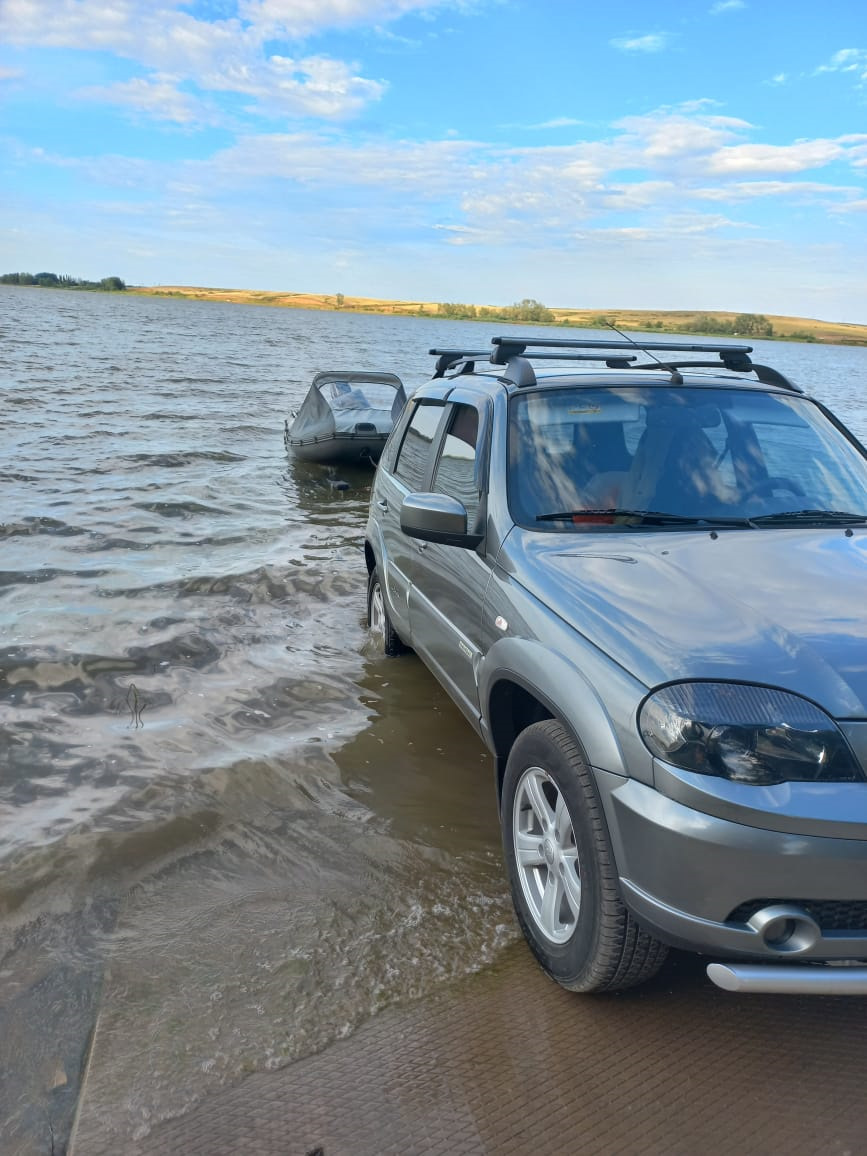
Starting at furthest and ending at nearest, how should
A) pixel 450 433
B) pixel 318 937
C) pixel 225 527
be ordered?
pixel 225 527
pixel 450 433
pixel 318 937

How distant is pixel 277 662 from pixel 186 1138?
3807 millimetres

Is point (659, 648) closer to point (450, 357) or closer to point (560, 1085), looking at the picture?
point (560, 1085)

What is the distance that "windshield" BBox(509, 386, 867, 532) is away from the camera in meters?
3.43

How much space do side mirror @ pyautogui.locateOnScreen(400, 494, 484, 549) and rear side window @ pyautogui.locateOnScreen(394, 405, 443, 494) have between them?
1.07 m

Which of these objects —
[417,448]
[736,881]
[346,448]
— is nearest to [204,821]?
[417,448]

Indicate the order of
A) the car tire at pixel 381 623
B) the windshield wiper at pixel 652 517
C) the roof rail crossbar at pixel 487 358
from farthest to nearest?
1. the car tire at pixel 381 623
2. the roof rail crossbar at pixel 487 358
3. the windshield wiper at pixel 652 517

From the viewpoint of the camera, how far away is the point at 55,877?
3.53 meters

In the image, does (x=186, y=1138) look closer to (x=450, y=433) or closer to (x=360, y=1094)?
(x=360, y=1094)

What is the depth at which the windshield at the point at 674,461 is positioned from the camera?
11.2ft

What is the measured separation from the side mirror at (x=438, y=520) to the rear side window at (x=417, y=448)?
1066mm

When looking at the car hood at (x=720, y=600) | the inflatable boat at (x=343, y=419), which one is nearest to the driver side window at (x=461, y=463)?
the car hood at (x=720, y=600)

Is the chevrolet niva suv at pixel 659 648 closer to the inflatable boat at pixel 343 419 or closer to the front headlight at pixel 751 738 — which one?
the front headlight at pixel 751 738

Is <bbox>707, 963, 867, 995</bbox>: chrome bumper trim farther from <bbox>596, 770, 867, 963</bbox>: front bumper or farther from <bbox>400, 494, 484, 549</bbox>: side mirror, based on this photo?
<bbox>400, 494, 484, 549</bbox>: side mirror

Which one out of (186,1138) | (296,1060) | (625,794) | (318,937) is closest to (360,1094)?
(296,1060)
